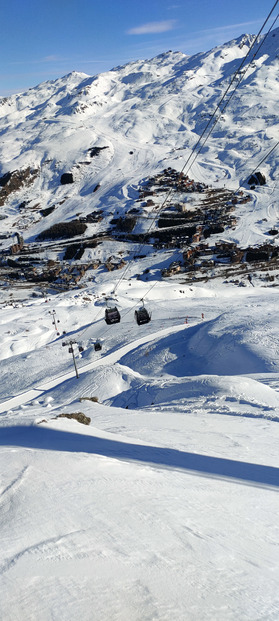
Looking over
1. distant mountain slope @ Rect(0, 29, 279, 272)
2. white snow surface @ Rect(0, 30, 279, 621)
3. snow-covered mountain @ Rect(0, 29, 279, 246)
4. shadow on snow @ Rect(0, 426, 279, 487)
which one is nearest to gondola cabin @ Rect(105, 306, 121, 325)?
white snow surface @ Rect(0, 30, 279, 621)

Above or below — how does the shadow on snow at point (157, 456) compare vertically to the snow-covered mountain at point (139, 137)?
below

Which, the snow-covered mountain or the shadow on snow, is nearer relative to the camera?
the shadow on snow

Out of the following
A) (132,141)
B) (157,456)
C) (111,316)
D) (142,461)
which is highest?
(132,141)

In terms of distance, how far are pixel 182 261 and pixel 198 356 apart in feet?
139

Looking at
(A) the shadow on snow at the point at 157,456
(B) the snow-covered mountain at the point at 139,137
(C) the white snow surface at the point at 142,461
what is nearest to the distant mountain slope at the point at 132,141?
(B) the snow-covered mountain at the point at 139,137

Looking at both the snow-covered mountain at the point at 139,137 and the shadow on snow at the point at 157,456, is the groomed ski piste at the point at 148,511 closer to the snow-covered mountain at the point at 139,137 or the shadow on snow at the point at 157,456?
the shadow on snow at the point at 157,456

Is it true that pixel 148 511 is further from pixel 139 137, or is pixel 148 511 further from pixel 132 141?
pixel 139 137

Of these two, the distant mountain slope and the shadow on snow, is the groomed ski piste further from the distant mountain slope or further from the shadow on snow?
the distant mountain slope

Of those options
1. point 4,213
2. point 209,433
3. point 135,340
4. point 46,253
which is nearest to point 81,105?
point 4,213

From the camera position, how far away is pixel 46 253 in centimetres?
8138

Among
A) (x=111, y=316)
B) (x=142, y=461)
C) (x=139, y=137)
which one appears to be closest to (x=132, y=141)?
(x=139, y=137)

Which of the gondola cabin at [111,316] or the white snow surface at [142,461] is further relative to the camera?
the gondola cabin at [111,316]

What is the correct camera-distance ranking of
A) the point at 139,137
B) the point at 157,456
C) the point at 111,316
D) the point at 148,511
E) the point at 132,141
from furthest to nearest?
1. the point at 139,137
2. the point at 132,141
3. the point at 111,316
4. the point at 157,456
5. the point at 148,511

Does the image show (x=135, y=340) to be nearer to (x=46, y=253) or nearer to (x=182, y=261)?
(x=182, y=261)
